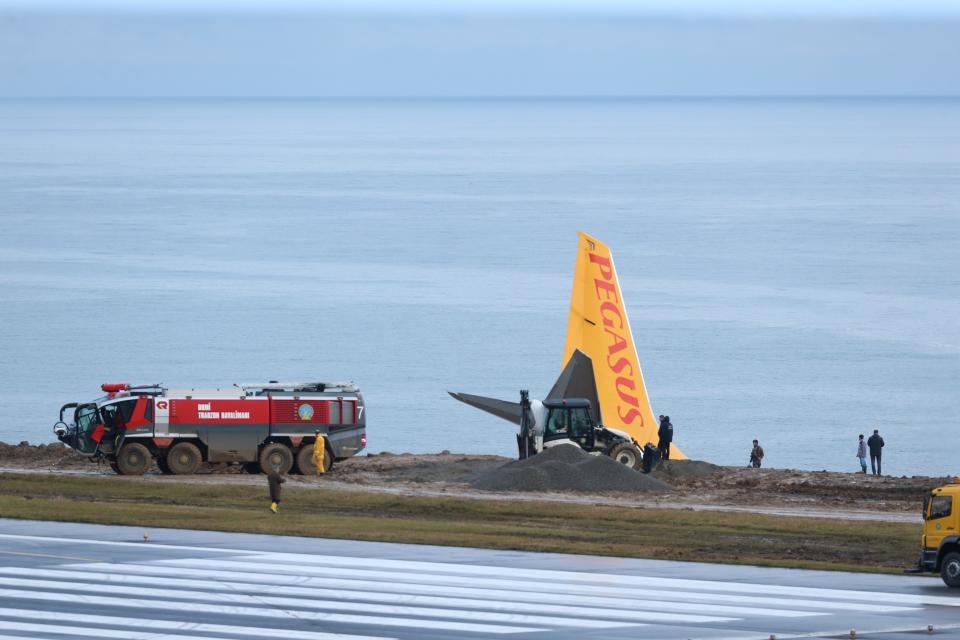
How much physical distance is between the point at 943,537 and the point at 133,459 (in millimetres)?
22979

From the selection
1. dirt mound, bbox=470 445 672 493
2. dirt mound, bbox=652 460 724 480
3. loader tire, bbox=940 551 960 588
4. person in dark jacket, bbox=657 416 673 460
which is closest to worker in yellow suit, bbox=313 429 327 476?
dirt mound, bbox=470 445 672 493

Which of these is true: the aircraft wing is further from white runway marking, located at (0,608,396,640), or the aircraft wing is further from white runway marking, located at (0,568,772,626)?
white runway marking, located at (0,608,396,640)

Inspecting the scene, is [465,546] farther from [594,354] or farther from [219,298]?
[219,298]

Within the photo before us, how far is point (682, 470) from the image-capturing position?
44.6 metres

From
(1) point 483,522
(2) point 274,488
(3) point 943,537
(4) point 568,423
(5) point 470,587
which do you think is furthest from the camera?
(4) point 568,423

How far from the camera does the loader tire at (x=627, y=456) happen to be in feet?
144

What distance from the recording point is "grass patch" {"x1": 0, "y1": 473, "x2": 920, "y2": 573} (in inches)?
1275

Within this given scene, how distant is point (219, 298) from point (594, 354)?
55.1 metres

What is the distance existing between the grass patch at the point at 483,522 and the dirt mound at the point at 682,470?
6.47 metres

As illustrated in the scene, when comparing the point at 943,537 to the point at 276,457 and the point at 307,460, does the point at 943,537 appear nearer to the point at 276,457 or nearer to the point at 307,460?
the point at 307,460

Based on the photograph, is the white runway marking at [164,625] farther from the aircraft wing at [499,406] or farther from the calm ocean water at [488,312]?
the calm ocean water at [488,312]

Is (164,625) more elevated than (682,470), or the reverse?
(682,470)

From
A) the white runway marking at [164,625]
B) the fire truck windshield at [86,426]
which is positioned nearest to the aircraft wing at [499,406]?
the fire truck windshield at [86,426]

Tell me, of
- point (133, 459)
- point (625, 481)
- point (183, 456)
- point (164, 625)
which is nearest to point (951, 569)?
point (164, 625)
